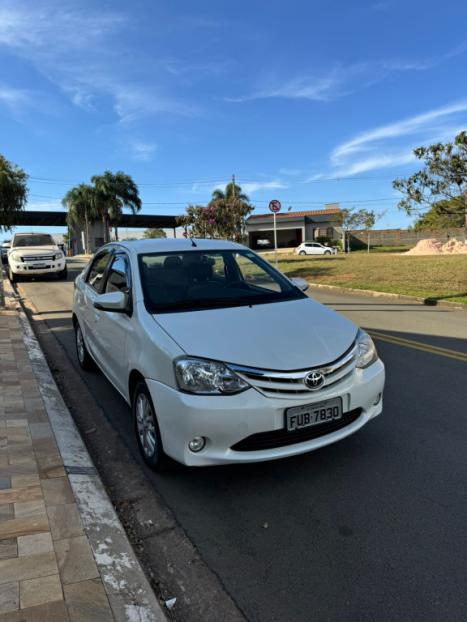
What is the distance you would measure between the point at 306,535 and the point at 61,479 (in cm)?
164

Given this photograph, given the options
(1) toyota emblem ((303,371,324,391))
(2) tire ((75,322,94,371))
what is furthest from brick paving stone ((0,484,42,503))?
(2) tire ((75,322,94,371))

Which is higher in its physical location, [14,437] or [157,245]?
[157,245]

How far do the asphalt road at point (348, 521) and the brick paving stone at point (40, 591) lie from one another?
0.79 metres

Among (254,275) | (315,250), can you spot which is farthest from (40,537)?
(315,250)

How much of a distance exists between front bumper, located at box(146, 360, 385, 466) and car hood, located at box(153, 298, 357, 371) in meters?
0.22

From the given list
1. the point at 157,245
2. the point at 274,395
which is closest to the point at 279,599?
the point at 274,395

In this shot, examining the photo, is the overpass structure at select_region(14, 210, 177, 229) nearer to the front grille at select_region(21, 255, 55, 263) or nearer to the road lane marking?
the front grille at select_region(21, 255, 55, 263)

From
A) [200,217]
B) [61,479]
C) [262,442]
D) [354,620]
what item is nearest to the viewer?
[354,620]

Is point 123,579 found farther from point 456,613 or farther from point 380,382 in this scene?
point 380,382

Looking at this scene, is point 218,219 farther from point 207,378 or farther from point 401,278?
point 207,378

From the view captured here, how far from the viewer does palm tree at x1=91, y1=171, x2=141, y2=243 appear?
160ft

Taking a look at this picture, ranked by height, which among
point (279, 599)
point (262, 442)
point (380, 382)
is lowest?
point (279, 599)

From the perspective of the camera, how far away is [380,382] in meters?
3.46

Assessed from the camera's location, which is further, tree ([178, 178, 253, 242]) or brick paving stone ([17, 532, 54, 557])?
tree ([178, 178, 253, 242])
